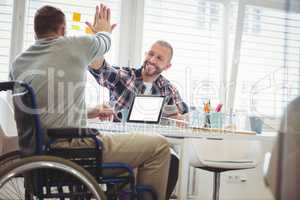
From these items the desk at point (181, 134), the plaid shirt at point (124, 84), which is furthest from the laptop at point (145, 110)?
the plaid shirt at point (124, 84)

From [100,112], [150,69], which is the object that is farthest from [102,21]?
[150,69]

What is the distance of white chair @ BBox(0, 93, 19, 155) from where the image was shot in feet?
7.24

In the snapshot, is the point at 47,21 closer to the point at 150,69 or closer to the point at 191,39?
the point at 150,69

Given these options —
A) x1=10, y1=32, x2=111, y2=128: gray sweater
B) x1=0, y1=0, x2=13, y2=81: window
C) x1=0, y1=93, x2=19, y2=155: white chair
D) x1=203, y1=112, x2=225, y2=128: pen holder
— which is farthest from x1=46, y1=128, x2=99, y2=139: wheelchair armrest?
x1=0, y1=0, x2=13, y2=81: window

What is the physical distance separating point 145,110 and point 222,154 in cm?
58

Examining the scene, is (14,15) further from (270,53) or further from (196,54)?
(270,53)

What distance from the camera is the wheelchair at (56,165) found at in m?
1.39

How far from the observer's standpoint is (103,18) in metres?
2.03

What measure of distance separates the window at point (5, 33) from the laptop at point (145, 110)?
3.75ft

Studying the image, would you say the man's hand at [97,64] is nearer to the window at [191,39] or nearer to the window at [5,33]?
the window at [191,39]

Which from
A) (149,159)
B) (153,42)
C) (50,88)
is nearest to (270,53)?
(153,42)

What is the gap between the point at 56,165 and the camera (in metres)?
1.38

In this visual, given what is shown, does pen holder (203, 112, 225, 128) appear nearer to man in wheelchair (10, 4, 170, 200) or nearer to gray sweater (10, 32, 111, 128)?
man in wheelchair (10, 4, 170, 200)

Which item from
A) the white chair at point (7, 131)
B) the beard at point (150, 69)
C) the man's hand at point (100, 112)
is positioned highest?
the beard at point (150, 69)
